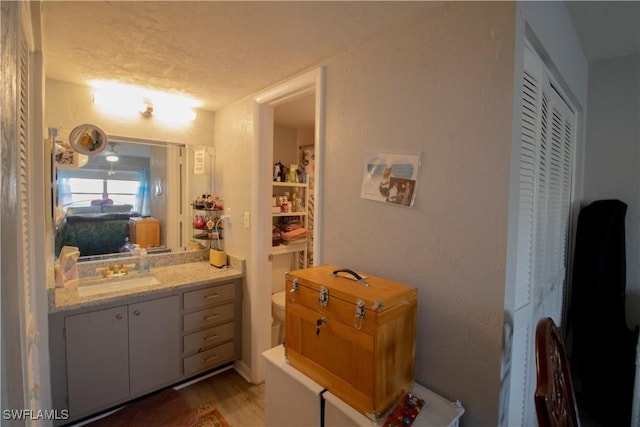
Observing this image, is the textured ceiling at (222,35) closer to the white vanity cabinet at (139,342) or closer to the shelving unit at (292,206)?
the shelving unit at (292,206)

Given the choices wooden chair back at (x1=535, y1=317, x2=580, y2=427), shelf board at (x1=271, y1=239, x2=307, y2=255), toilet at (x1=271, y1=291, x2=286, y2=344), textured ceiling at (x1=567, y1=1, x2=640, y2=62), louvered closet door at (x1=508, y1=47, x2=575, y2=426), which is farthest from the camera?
shelf board at (x1=271, y1=239, x2=307, y2=255)

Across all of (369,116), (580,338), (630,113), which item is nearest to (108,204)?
(369,116)

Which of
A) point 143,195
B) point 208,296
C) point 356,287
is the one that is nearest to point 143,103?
point 143,195

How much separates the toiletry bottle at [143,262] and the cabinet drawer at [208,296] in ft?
1.57

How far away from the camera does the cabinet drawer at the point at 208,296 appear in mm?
2252

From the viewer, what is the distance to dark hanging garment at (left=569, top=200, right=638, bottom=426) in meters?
1.75

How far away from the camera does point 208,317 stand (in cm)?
237

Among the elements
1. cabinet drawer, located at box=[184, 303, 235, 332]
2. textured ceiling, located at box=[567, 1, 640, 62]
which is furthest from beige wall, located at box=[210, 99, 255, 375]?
textured ceiling, located at box=[567, 1, 640, 62]

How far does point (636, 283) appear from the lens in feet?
6.16

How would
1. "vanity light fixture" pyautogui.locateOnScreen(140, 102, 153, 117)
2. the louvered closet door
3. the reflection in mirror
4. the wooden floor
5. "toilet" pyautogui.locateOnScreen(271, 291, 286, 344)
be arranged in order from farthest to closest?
"toilet" pyautogui.locateOnScreen(271, 291, 286, 344)
"vanity light fixture" pyautogui.locateOnScreen(140, 102, 153, 117)
the reflection in mirror
the wooden floor
the louvered closet door

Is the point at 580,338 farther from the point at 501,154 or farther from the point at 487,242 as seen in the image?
the point at 501,154

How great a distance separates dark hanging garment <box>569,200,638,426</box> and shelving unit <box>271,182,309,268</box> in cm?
214

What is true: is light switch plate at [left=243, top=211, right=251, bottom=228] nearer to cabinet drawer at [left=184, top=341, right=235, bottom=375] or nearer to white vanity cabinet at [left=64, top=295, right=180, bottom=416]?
white vanity cabinet at [left=64, top=295, right=180, bottom=416]

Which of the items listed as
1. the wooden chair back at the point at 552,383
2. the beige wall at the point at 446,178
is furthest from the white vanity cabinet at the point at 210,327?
the wooden chair back at the point at 552,383
